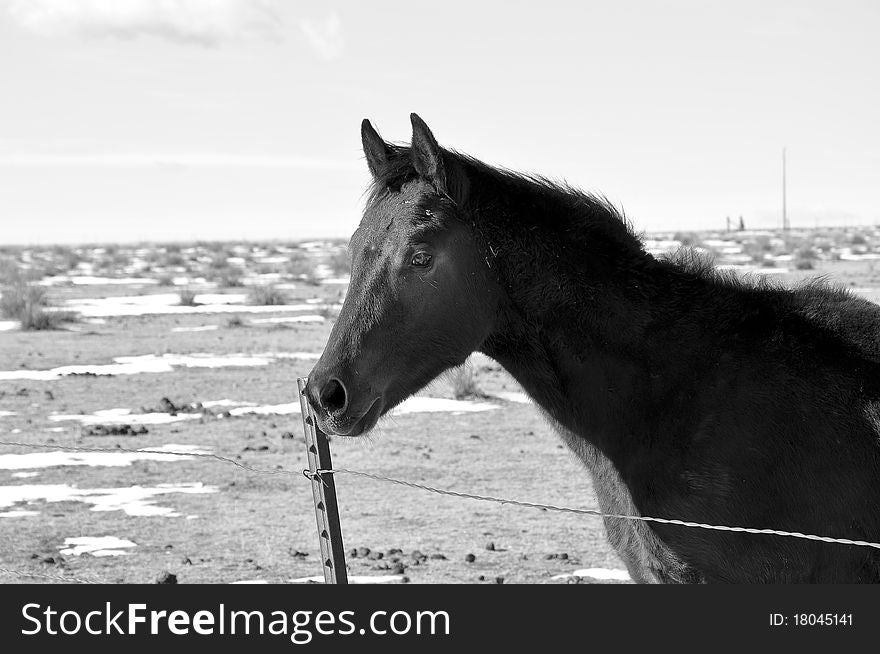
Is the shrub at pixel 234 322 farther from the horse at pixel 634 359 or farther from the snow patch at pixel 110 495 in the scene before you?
the horse at pixel 634 359

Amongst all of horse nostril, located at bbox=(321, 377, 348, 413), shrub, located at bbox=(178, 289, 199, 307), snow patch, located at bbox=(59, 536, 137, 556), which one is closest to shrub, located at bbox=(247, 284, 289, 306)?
shrub, located at bbox=(178, 289, 199, 307)

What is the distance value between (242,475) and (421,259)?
7.19 m

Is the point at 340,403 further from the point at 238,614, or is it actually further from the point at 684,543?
the point at 684,543

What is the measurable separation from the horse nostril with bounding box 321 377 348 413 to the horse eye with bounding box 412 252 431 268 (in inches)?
22.7

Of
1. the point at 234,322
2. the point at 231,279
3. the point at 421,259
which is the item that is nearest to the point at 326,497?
the point at 421,259

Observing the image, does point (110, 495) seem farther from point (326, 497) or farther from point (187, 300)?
point (187, 300)

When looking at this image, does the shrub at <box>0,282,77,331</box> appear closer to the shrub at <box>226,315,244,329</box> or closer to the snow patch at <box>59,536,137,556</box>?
the shrub at <box>226,315,244,329</box>

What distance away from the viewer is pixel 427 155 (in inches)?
157

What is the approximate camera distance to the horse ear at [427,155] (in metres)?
3.88

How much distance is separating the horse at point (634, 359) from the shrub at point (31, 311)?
2107 cm

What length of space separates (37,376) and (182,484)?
307 inches

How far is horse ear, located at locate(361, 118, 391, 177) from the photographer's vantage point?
422 cm

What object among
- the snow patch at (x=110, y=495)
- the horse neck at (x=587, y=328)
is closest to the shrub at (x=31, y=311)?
the snow patch at (x=110, y=495)

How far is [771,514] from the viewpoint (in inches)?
141
